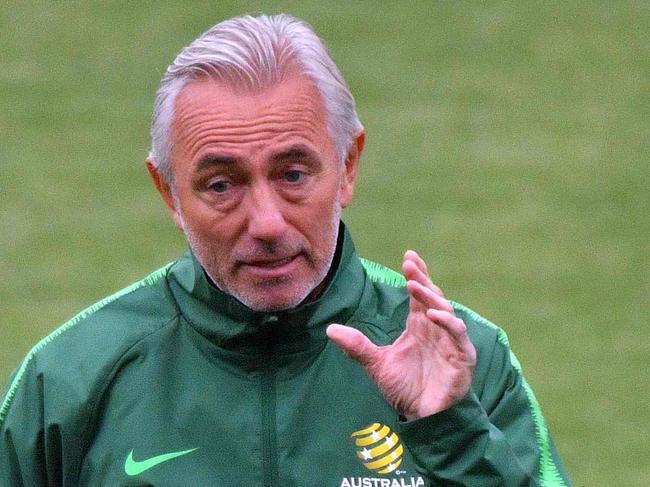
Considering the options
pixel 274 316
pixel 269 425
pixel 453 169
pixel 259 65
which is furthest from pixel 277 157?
pixel 453 169

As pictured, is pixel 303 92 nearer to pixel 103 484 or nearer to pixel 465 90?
pixel 103 484

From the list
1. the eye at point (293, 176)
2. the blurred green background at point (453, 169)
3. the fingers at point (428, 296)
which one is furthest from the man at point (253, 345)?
the blurred green background at point (453, 169)

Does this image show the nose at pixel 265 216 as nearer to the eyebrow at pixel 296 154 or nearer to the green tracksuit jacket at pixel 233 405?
the eyebrow at pixel 296 154

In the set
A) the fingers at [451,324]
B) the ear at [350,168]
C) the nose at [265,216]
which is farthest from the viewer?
the ear at [350,168]

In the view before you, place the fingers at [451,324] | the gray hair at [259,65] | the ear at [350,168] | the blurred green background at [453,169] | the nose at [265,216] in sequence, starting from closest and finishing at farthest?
the fingers at [451,324] < the nose at [265,216] < the gray hair at [259,65] < the ear at [350,168] < the blurred green background at [453,169]

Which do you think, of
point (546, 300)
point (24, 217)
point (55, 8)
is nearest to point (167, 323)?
point (546, 300)

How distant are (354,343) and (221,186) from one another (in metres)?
0.46

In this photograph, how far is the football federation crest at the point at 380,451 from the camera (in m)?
4.12

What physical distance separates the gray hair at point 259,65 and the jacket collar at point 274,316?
0.24 meters

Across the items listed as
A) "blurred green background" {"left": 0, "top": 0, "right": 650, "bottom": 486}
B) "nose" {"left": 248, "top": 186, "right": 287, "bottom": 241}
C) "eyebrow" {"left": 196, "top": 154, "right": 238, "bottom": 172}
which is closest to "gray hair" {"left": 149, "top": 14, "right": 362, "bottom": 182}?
"eyebrow" {"left": 196, "top": 154, "right": 238, "bottom": 172}

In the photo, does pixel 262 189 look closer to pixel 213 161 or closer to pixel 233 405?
pixel 213 161

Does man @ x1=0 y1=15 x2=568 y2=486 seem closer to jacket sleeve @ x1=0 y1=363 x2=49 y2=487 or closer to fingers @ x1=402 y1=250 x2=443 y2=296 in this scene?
jacket sleeve @ x1=0 y1=363 x2=49 y2=487

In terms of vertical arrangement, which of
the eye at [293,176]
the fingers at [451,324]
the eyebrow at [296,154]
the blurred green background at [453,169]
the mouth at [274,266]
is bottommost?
the blurred green background at [453,169]

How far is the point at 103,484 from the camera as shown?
4141mm
